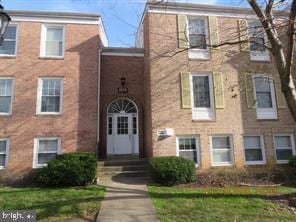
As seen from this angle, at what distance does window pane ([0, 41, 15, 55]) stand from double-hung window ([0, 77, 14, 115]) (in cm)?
137

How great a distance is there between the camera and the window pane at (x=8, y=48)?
629 inches

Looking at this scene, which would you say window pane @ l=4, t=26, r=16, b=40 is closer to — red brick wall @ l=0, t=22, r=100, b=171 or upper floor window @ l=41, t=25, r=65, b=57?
red brick wall @ l=0, t=22, r=100, b=171

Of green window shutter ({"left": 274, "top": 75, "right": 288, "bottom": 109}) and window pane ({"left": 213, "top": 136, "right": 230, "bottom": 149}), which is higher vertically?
green window shutter ({"left": 274, "top": 75, "right": 288, "bottom": 109})

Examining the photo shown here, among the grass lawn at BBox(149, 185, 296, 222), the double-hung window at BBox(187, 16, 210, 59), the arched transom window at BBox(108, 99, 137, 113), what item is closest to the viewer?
the grass lawn at BBox(149, 185, 296, 222)

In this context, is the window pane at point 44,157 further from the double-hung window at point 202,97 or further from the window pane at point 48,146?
the double-hung window at point 202,97

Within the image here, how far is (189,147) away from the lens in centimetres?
1516

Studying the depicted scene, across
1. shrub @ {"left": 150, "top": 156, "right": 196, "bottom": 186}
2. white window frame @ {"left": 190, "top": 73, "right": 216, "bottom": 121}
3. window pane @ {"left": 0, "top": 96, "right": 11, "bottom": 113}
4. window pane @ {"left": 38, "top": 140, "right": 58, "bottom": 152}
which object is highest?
window pane @ {"left": 0, "top": 96, "right": 11, "bottom": 113}

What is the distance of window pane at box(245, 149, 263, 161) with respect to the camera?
50.9ft

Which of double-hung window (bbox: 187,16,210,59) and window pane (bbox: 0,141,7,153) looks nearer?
window pane (bbox: 0,141,7,153)

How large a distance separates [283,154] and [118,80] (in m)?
9.36

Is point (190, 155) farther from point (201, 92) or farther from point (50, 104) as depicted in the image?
point (50, 104)

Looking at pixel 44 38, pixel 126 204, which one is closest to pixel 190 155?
pixel 126 204

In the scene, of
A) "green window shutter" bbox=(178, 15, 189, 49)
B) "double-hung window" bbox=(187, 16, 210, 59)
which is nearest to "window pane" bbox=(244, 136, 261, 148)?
"double-hung window" bbox=(187, 16, 210, 59)

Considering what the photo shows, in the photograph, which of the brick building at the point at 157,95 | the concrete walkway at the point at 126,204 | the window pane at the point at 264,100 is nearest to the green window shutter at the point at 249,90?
the brick building at the point at 157,95
